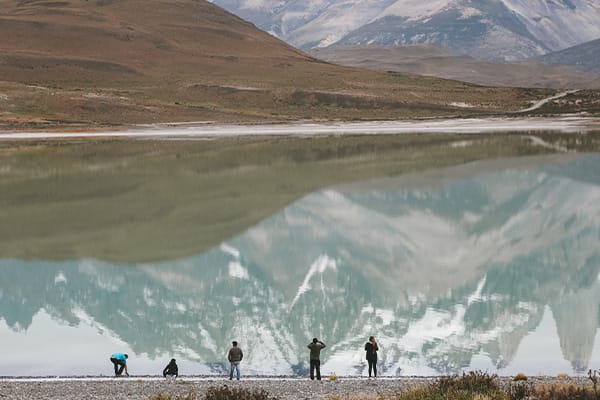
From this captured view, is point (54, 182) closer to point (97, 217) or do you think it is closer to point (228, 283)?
point (97, 217)

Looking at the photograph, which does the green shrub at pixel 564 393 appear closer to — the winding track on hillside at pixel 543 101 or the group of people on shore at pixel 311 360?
the group of people on shore at pixel 311 360

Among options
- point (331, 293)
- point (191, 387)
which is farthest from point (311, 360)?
point (331, 293)

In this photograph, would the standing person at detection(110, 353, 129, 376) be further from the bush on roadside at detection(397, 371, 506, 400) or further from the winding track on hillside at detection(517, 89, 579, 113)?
the winding track on hillside at detection(517, 89, 579, 113)

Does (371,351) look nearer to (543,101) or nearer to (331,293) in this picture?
(331,293)

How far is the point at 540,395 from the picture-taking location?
51.7 ft

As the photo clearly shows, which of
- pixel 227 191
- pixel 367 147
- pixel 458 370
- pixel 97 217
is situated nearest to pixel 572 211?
pixel 227 191

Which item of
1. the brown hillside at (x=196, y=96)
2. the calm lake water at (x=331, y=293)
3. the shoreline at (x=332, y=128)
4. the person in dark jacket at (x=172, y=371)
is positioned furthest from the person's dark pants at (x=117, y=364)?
the brown hillside at (x=196, y=96)

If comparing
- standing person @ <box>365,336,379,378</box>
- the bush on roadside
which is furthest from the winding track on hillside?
the bush on roadside

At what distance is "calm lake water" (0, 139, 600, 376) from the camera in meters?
22.2

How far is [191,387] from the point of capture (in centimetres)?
1758

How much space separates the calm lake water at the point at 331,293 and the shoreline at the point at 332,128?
61493mm

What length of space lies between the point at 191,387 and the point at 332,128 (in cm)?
11020

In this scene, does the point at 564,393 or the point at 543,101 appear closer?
the point at 564,393

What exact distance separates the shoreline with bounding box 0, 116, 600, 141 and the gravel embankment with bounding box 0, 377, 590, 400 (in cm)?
9055
